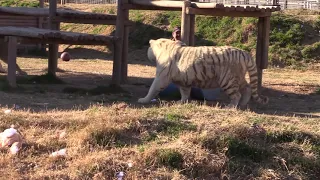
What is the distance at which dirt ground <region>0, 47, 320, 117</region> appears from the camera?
10.2 metres

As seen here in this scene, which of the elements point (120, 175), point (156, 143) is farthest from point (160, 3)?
point (120, 175)

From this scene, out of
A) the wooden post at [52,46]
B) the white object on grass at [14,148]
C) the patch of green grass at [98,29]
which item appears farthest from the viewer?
the patch of green grass at [98,29]

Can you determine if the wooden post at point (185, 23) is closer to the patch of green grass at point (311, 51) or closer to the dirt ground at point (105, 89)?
the dirt ground at point (105, 89)

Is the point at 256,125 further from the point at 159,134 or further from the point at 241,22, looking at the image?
the point at 241,22

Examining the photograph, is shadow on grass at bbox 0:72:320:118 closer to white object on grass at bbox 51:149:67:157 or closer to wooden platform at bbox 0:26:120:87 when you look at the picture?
wooden platform at bbox 0:26:120:87

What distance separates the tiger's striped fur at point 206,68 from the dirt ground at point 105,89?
564mm

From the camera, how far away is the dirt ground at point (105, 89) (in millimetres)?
10172

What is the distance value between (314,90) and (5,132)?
28.1 feet

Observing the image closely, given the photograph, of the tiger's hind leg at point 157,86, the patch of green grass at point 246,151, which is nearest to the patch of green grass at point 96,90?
the tiger's hind leg at point 157,86

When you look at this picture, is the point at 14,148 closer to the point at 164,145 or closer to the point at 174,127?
the point at 164,145

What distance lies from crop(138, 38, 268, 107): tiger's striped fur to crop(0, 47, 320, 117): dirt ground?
0.56 m

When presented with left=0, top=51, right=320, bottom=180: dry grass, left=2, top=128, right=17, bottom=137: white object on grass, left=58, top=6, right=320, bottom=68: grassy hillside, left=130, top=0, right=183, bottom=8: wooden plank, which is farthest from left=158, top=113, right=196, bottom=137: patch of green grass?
left=58, top=6, right=320, bottom=68: grassy hillside

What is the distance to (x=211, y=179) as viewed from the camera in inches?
256

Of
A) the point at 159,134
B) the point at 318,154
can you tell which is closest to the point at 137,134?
the point at 159,134
